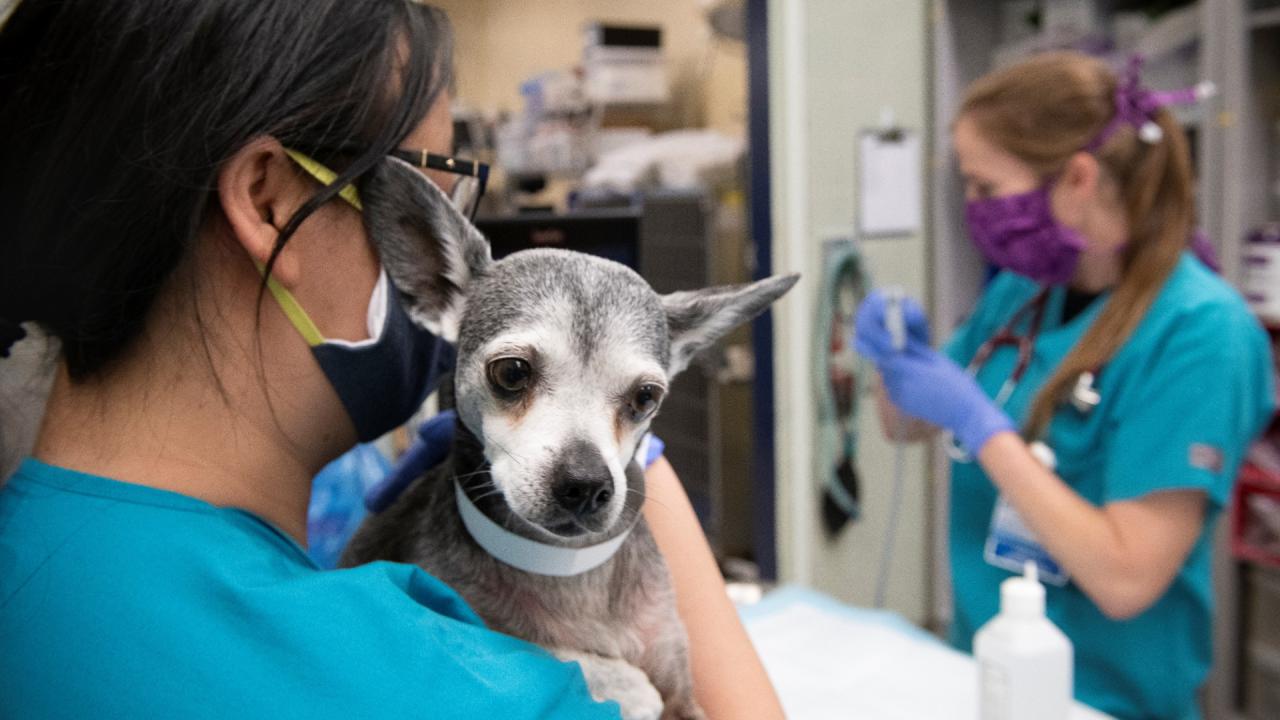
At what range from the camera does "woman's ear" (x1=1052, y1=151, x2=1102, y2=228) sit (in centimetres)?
170

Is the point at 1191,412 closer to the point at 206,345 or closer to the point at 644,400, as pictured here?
the point at 644,400

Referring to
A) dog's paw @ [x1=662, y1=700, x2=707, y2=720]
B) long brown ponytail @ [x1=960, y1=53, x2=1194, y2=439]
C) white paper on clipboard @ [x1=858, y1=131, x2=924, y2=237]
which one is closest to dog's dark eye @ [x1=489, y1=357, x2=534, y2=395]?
dog's paw @ [x1=662, y1=700, x2=707, y2=720]

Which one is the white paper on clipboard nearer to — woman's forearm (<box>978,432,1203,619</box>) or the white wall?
the white wall

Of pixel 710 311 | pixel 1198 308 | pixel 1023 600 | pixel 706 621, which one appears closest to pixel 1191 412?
pixel 1198 308

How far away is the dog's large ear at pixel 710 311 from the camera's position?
1.76 feet

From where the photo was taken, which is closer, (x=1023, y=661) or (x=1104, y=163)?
(x=1023, y=661)

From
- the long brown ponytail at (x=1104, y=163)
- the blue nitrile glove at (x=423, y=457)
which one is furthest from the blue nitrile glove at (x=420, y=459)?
the long brown ponytail at (x=1104, y=163)

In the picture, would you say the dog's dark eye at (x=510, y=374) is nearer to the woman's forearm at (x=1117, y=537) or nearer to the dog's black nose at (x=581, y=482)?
the dog's black nose at (x=581, y=482)

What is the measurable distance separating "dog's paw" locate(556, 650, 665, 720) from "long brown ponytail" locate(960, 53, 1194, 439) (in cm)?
132

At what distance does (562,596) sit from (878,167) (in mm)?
2560

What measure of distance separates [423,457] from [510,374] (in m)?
0.21

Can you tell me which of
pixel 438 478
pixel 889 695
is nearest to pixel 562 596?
pixel 438 478

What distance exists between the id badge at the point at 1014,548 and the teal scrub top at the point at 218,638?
1352mm

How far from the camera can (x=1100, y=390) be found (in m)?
1.66
